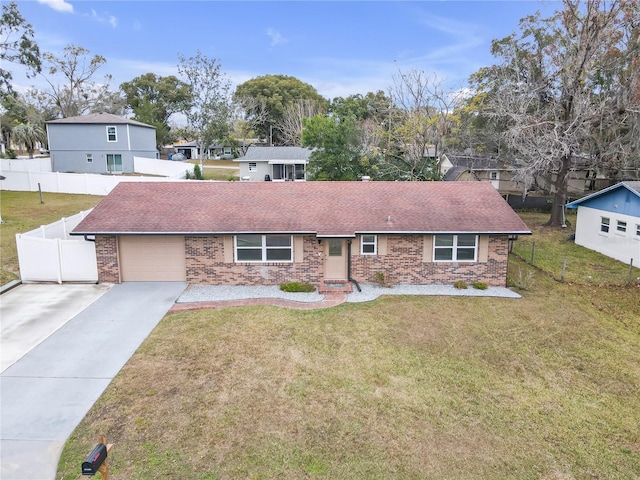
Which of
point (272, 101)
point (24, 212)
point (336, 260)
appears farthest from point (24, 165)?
point (272, 101)

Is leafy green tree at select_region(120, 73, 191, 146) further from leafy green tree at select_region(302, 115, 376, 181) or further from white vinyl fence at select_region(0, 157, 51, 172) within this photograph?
leafy green tree at select_region(302, 115, 376, 181)

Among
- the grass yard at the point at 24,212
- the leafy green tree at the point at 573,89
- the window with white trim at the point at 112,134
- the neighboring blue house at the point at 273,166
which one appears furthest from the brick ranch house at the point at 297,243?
the neighboring blue house at the point at 273,166

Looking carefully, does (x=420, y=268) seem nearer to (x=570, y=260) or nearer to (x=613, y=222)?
(x=570, y=260)

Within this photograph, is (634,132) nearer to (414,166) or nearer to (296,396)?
(414,166)

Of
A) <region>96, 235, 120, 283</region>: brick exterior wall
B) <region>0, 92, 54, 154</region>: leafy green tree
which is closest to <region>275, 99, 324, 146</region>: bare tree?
<region>0, 92, 54, 154</region>: leafy green tree

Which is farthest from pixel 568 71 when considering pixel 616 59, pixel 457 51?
pixel 457 51

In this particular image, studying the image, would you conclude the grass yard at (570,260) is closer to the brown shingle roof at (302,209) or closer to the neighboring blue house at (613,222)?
the neighboring blue house at (613,222)
